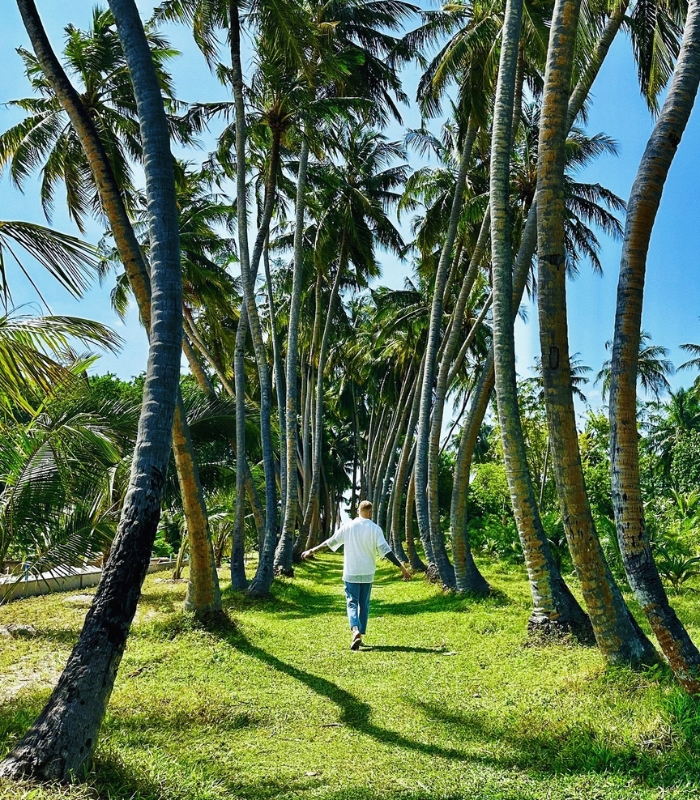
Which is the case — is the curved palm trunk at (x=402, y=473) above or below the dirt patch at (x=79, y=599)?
above

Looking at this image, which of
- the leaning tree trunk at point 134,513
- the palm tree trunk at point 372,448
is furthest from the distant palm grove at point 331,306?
the palm tree trunk at point 372,448

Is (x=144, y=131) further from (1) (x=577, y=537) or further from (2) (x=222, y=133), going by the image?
(2) (x=222, y=133)

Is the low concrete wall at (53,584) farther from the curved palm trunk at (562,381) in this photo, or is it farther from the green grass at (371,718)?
the curved palm trunk at (562,381)

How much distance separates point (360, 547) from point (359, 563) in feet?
0.61

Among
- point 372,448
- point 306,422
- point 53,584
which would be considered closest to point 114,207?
point 53,584

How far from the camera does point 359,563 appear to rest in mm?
7941

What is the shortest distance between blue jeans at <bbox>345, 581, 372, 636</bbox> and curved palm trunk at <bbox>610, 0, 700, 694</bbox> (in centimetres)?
368

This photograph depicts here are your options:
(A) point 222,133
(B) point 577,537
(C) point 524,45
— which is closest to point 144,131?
(B) point 577,537

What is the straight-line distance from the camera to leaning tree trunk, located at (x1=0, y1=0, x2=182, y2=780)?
3.65m

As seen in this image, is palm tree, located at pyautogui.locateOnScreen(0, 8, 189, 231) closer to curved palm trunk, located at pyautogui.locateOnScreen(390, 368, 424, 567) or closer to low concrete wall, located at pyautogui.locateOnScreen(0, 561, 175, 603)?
low concrete wall, located at pyautogui.locateOnScreen(0, 561, 175, 603)

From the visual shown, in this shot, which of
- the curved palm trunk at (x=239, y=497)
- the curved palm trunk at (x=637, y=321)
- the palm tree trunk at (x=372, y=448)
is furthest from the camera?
the palm tree trunk at (x=372, y=448)

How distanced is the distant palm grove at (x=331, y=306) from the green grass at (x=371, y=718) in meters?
0.45

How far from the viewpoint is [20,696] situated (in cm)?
586

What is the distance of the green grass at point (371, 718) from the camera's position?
3.92 meters
